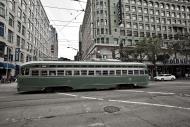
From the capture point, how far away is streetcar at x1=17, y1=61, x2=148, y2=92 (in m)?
12.9

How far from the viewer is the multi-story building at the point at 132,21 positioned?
39344 millimetres

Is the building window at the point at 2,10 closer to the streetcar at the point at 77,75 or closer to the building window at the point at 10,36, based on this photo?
the building window at the point at 10,36

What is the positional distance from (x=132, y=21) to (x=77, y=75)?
34.0 meters

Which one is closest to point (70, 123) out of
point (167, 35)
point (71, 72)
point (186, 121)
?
point (186, 121)

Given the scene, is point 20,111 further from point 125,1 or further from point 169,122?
point 125,1

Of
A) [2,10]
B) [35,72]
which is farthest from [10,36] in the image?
[35,72]

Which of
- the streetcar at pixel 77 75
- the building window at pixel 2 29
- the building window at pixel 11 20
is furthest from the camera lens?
the building window at pixel 11 20

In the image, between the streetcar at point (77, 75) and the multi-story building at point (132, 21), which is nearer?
the streetcar at point (77, 75)

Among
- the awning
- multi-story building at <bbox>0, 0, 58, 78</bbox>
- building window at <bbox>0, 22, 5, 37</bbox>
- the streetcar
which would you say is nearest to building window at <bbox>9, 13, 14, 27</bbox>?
multi-story building at <bbox>0, 0, 58, 78</bbox>

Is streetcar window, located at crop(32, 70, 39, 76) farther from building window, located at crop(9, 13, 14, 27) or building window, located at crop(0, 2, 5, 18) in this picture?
building window, located at crop(9, 13, 14, 27)

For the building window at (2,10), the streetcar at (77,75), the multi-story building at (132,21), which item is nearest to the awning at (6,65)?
the building window at (2,10)

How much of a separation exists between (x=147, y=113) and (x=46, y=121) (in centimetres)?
450

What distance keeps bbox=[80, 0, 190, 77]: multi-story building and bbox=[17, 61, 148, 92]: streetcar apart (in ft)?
65.0

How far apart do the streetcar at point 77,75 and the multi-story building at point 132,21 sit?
65.0 feet
